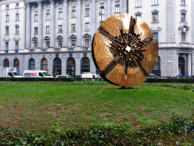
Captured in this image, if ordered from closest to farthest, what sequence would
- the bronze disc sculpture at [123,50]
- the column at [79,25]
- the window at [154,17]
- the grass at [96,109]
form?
1. the grass at [96,109]
2. the bronze disc sculpture at [123,50]
3. the window at [154,17]
4. the column at [79,25]

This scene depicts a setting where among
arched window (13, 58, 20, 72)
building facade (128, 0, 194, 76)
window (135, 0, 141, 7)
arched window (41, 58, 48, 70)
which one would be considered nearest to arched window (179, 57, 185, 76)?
building facade (128, 0, 194, 76)

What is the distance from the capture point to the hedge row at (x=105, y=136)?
5.20 meters

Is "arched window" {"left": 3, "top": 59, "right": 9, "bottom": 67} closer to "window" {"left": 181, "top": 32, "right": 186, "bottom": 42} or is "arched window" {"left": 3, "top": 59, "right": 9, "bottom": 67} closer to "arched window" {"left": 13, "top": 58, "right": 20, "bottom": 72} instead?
"arched window" {"left": 13, "top": 58, "right": 20, "bottom": 72}

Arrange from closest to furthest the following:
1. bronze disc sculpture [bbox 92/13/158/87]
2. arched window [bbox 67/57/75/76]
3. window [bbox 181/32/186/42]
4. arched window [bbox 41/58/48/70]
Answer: bronze disc sculpture [bbox 92/13/158/87], window [bbox 181/32/186/42], arched window [bbox 67/57/75/76], arched window [bbox 41/58/48/70]

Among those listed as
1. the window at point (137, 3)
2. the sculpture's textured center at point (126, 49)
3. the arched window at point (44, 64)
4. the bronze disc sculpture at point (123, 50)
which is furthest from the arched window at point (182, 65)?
the arched window at point (44, 64)

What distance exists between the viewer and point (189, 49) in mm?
41000

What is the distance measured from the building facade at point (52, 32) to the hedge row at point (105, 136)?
1613 inches

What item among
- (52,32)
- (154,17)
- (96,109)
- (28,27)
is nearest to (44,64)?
(52,32)

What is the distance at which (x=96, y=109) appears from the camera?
8500 mm

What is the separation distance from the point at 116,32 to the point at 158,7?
1372 inches

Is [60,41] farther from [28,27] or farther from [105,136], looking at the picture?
[105,136]

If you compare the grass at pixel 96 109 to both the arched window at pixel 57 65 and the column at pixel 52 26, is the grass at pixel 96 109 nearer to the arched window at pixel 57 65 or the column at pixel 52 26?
the arched window at pixel 57 65

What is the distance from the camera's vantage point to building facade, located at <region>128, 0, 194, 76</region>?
1592 inches

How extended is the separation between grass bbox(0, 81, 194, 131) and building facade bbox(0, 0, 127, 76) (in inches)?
1441
